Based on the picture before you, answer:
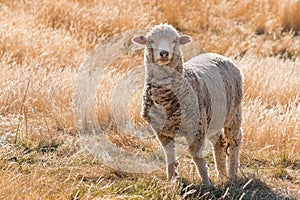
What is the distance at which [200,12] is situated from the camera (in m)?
12.0

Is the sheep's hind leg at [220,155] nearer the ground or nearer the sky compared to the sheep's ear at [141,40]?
nearer the ground

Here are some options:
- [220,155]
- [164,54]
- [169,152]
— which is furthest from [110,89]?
[164,54]

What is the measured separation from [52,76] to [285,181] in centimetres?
314

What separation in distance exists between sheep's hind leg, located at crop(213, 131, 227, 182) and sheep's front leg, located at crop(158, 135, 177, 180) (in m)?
0.62

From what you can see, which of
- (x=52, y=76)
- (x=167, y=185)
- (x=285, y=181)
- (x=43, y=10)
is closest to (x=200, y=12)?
(x=43, y=10)

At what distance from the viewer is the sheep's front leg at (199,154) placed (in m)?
4.67

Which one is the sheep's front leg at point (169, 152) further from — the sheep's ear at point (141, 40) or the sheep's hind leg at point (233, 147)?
the sheep's ear at point (141, 40)

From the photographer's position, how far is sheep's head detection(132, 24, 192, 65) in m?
4.44

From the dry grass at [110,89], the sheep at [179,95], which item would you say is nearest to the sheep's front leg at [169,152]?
the sheep at [179,95]

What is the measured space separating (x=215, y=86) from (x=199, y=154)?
59 centimetres

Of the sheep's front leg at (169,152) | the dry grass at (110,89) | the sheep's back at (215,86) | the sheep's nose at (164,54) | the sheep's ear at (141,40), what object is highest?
the sheep's ear at (141,40)

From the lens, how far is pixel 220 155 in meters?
5.47

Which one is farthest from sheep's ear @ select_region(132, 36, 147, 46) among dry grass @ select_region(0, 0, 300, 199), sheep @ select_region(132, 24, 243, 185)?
dry grass @ select_region(0, 0, 300, 199)

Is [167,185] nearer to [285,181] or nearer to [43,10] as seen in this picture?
[285,181]
